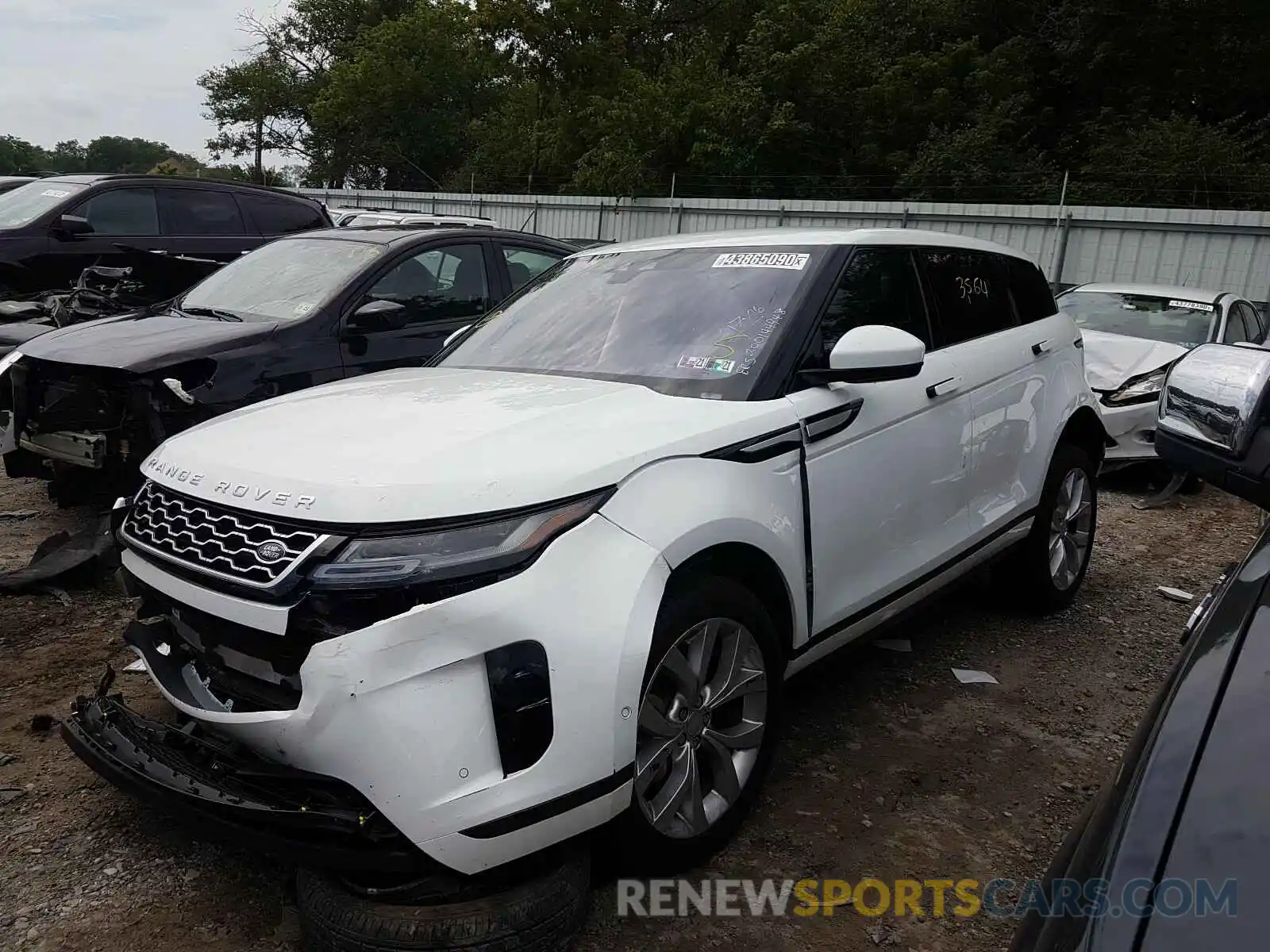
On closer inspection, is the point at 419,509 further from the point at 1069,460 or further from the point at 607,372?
the point at 1069,460

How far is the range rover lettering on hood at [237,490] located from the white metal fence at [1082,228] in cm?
864

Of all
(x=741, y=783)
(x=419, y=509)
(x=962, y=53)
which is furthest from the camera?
(x=962, y=53)

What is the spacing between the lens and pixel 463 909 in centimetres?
216

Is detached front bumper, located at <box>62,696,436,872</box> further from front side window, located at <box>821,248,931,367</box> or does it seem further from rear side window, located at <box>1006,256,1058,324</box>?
rear side window, located at <box>1006,256,1058,324</box>

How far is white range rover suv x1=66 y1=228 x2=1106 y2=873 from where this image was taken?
6.67 feet

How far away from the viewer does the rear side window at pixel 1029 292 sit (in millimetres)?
4461

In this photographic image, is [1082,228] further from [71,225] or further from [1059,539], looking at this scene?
[71,225]

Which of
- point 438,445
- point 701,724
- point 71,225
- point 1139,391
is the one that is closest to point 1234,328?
point 1139,391

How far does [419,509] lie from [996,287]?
3152mm

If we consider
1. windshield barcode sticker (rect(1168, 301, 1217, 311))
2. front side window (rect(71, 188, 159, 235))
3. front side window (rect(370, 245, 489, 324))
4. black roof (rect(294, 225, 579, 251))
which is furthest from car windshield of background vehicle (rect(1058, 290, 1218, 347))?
front side window (rect(71, 188, 159, 235))

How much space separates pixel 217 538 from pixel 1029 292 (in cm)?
381

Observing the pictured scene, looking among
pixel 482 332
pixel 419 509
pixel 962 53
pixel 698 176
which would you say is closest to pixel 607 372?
pixel 482 332

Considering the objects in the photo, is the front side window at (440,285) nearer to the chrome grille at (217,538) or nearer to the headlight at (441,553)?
the chrome grille at (217,538)

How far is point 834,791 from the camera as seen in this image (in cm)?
310
